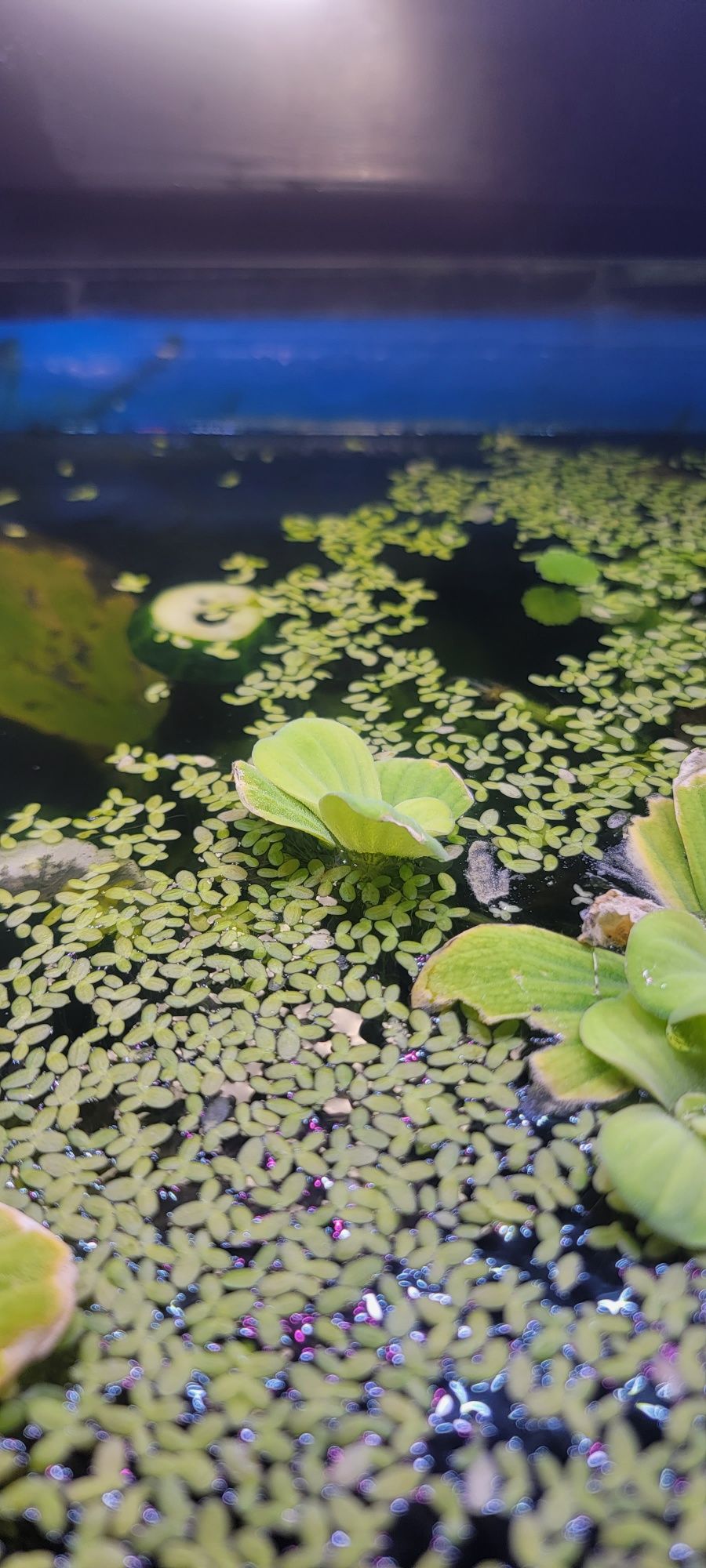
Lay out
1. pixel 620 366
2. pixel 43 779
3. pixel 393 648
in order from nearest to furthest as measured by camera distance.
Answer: pixel 43 779
pixel 393 648
pixel 620 366

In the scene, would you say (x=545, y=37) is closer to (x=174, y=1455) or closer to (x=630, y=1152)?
(x=630, y=1152)

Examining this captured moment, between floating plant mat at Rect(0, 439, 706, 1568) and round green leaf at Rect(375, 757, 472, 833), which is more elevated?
round green leaf at Rect(375, 757, 472, 833)

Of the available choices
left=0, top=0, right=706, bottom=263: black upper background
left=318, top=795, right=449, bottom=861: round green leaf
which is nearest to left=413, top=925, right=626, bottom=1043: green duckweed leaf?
left=318, top=795, right=449, bottom=861: round green leaf

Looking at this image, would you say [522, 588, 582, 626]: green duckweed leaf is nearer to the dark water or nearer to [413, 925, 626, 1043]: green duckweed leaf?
the dark water

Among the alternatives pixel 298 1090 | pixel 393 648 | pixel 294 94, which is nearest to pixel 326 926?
pixel 298 1090

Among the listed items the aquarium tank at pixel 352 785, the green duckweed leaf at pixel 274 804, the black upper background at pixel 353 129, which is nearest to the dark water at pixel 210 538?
the aquarium tank at pixel 352 785

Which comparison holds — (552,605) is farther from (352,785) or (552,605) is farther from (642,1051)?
(642,1051)
